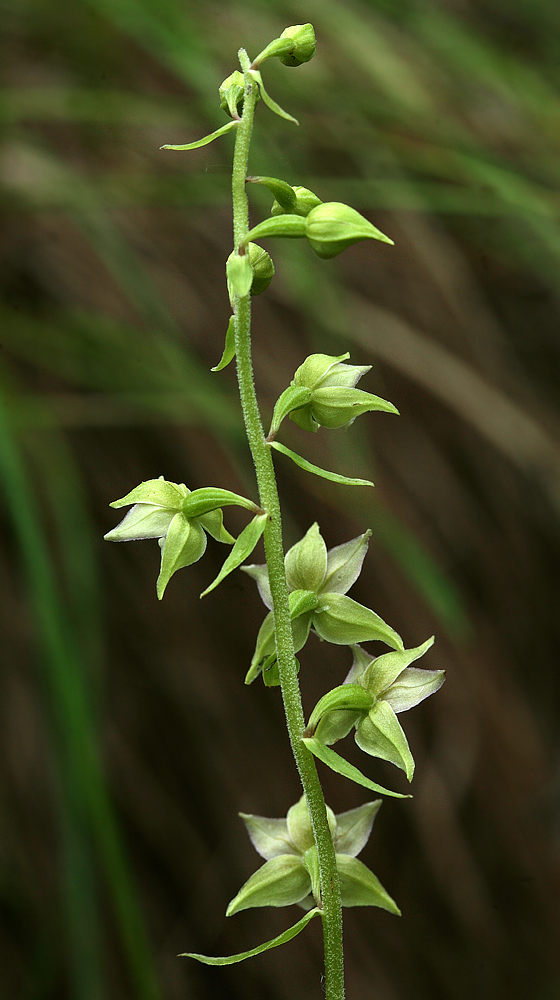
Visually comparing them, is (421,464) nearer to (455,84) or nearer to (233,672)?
(233,672)

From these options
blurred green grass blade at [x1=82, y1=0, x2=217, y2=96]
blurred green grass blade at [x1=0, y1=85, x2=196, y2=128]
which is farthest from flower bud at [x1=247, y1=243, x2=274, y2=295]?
blurred green grass blade at [x1=0, y1=85, x2=196, y2=128]

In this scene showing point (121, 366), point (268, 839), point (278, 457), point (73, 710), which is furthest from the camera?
point (278, 457)

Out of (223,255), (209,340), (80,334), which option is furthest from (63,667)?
(223,255)

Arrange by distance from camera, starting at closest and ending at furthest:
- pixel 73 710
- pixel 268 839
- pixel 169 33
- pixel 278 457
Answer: pixel 268 839 < pixel 73 710 < pixel 169 33 < pixel 278 457

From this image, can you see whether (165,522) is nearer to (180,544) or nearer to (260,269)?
(180,544)

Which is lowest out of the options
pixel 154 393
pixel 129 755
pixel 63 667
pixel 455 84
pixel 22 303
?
pixel 129 755

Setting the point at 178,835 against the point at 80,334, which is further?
the point at 178,835

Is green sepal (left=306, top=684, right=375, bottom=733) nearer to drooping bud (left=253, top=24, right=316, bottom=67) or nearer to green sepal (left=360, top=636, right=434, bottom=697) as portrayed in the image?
green sepal (left=360, top=636, right=434, bottom=697)

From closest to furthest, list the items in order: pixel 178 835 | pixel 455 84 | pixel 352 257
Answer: pixel 178 835, pixel 455 84, pixel 352 257

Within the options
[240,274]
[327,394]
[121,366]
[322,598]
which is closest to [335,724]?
[322,598]
